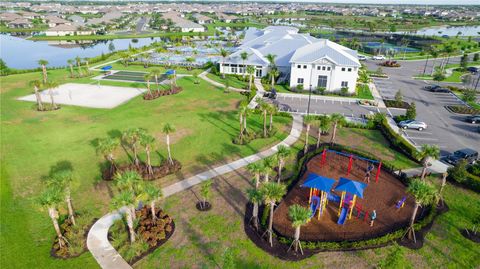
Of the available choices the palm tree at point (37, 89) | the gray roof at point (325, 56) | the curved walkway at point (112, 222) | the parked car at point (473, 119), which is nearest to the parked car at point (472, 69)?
the gray roof at point (325, 56)

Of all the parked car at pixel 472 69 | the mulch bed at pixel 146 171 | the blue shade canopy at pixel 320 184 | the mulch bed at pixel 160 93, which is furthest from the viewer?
the parked car at pixel 472 69

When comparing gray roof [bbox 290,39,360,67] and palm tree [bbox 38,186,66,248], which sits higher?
gray roof [bbox 290,39,360,67]

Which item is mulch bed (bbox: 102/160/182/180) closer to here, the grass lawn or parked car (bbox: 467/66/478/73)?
the grass lawn

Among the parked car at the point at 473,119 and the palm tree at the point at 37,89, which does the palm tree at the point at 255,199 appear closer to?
the parked car at the point at 473,119

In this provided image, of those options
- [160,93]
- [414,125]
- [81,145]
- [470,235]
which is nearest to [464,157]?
[414,125]

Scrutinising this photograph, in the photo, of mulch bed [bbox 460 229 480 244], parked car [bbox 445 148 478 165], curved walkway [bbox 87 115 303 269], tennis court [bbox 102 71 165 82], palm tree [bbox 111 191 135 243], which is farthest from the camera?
tennis court [bbox 102 71 165 82]

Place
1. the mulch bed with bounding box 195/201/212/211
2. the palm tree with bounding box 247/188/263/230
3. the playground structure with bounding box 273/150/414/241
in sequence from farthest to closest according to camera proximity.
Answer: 1. the mulch bed with bounding box 195/201/212/211
2. the playground structure with bounding box 273/150/414/241
3. the palm tree with bounding box 247/188/263/230

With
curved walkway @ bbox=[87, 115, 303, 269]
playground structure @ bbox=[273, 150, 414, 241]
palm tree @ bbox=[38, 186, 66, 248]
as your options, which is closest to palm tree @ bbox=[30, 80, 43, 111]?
curved walkway @ bbox=[87, 115, 303, 269]
